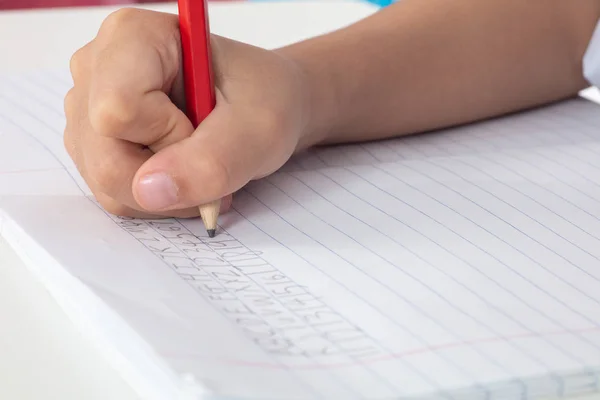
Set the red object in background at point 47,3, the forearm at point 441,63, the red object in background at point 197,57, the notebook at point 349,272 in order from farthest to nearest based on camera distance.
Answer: the red object in background at point 47,3 → the forearm at point 441,63 → the red object in background at point 197,57 → the notebook at point 349,272

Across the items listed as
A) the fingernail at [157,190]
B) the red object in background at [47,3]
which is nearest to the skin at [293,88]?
the fingernail at [157,190]

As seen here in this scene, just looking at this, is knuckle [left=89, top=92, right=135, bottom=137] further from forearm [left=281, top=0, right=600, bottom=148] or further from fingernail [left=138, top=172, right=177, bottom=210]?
forearm [left=281, top=0, right=600, bottom=148]

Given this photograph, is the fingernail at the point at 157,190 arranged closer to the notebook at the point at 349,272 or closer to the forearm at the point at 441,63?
the notebook at the point at 349,272

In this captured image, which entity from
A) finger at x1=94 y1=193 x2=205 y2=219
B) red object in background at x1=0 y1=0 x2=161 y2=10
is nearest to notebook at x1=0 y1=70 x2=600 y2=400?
finger at x1=94 y1=193 x2=205 y2=219

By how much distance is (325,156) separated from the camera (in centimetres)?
53

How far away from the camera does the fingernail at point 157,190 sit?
39cm

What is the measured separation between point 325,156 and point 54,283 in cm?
21

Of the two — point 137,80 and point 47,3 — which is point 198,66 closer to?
point 137,80

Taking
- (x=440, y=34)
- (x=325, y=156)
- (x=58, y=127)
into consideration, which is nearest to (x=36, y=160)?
(x=58, y=127)

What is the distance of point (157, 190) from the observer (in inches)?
15.4

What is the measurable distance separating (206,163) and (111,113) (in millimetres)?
47

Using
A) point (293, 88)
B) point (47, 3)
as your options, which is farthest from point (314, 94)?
point (47, 3)

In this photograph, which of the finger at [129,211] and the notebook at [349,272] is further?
the finger at [129,211]

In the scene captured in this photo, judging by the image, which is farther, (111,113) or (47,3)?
(47,3)
